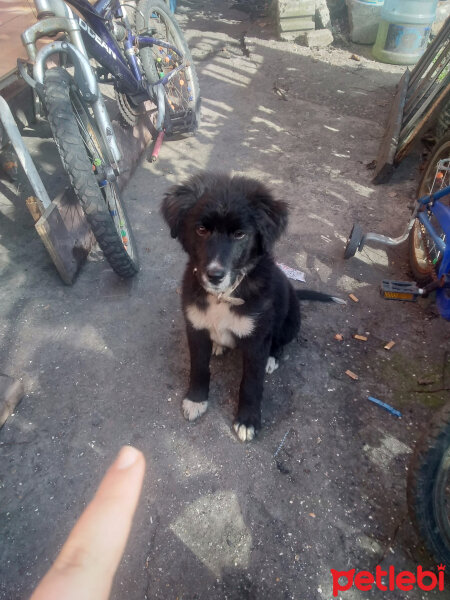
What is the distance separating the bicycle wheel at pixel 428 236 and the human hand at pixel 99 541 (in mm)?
2701

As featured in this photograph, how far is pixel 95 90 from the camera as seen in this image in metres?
2.79

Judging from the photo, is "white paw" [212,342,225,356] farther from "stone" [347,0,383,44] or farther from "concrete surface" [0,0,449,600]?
"stone" [347,0,383,44]

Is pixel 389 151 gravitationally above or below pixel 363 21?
below

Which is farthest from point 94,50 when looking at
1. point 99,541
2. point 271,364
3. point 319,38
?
point 319,38

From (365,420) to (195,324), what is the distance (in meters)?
1.30

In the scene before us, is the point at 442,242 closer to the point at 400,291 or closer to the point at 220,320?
the point at 400,291

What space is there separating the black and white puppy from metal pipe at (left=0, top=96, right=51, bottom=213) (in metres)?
1.41

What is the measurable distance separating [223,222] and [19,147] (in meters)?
1.88

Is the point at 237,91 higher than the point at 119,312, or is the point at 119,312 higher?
the point at 237,91

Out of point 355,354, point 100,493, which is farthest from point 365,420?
point 100,493

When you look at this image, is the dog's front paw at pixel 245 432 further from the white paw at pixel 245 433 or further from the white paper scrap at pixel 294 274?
the white paper scrap at pixel 294 274

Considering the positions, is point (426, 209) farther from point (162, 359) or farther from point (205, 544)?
point (205, 544)

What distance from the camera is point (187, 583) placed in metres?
1.82

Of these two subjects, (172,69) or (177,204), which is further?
(172,69)
